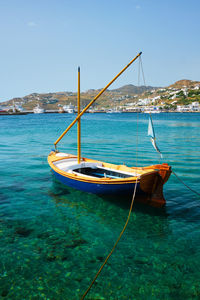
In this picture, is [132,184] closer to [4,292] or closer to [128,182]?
[128,182]

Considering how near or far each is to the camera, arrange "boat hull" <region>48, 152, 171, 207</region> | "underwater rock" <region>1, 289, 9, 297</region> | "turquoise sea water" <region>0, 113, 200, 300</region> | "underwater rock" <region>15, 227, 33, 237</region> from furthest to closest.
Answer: "boat hull" <region>48, 152, 171, 207</region> < "underwater rock" <region>15, 227, 33, 237</region> < "turquoise sea water" <region>0, 113, 200, 300</region> < "underwater rock" <region>1, 289, 9, 297</region>

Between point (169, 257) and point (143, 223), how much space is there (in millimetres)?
2527

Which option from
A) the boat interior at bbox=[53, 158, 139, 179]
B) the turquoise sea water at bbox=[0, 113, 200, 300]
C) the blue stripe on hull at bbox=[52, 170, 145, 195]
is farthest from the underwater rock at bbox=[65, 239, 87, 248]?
the boat interior at bbox=[53, 158, 139, 179]

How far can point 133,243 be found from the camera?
933 cm

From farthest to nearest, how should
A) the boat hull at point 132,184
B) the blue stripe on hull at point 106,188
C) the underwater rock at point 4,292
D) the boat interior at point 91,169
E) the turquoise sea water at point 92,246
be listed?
the boat interior at point 91,169, the blue stripe on hull at point 106,188, the boat hull at point 132,184, the turquoise sea water at point 92,246, the underwater rock at point 4,292

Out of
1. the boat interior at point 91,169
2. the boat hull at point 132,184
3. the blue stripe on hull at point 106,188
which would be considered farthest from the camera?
the boat interior at point 91,169

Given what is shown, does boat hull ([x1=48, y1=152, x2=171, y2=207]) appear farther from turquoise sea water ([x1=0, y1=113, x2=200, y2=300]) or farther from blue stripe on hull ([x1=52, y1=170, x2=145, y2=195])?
turquoise sea water ([x1=0, y1=113, x2=200, y2=300])

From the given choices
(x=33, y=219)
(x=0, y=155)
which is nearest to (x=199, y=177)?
(x=33, y=219)

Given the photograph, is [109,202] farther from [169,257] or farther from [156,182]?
[169,257]

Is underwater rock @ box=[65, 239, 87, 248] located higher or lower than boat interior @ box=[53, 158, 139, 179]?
lower

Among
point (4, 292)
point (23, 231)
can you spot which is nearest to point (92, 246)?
point (23, 231)

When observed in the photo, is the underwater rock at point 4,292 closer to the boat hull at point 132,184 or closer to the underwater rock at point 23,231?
the underwater rock at point 23,231

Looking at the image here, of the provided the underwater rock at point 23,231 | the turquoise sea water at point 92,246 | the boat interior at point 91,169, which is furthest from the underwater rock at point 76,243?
the boat interior at point 91,169

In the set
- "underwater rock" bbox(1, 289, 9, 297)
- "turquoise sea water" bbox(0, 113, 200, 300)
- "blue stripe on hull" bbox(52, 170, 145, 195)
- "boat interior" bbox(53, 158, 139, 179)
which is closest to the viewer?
"underwater rock" bbox(1, 289, 9, 297)
